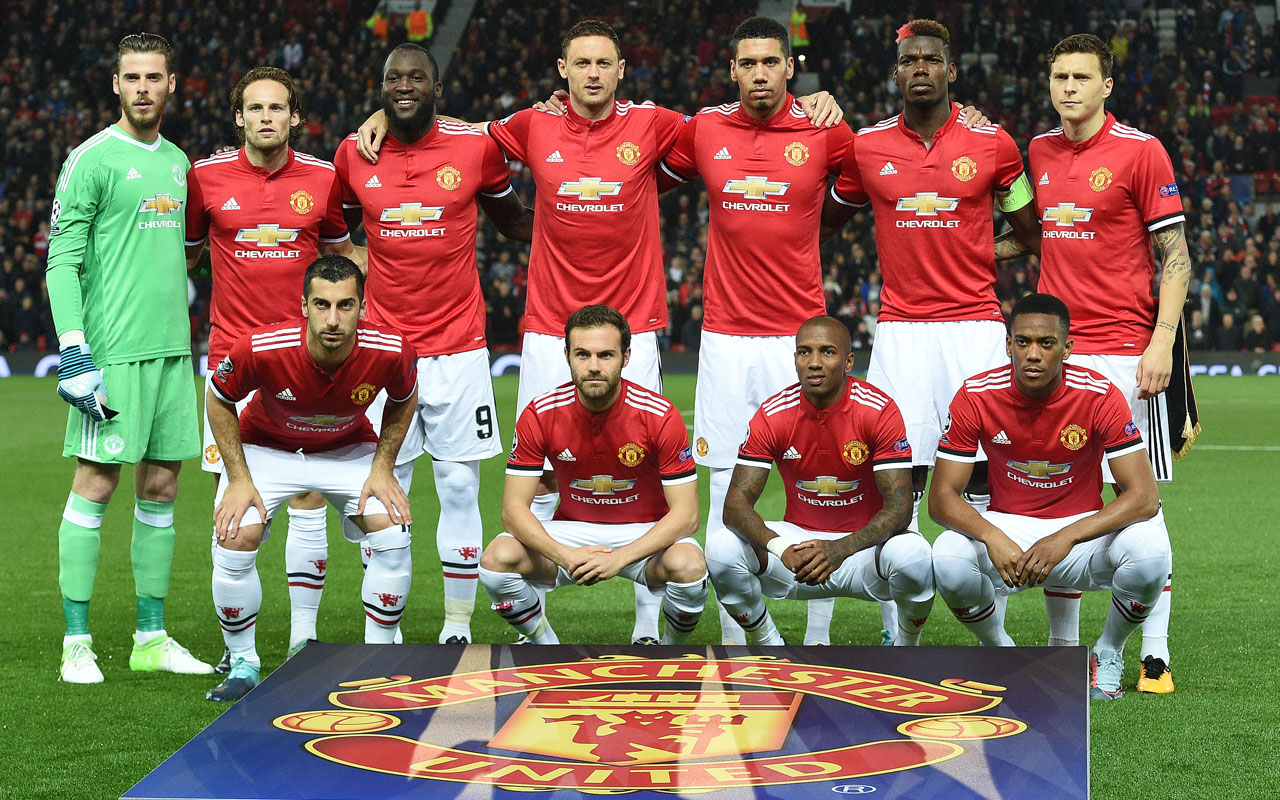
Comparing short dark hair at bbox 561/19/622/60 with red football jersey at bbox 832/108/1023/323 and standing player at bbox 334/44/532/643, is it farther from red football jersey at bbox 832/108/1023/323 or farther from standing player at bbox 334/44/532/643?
red football jersey at bbox 832/108/1023/323

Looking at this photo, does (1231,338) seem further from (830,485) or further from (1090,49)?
(830,485)

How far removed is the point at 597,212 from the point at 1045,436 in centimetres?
→ 204

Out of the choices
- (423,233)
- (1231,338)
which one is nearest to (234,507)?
(423,233)

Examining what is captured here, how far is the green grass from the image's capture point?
454 cm

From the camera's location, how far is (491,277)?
21734mm

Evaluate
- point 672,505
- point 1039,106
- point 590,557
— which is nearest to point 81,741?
point 590,557

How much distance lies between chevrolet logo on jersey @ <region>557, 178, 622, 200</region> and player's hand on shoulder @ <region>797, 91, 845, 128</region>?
86cm

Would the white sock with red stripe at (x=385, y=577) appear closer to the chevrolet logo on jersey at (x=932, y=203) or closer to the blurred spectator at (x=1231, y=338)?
the chevrolet logo on jersey at (x=932, y=203)

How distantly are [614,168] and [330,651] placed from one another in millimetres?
2330

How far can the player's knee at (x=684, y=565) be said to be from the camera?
5.38 m

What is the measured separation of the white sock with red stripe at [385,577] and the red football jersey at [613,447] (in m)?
0.51

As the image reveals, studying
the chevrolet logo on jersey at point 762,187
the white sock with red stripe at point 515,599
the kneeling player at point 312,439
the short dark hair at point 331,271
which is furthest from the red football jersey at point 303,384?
the chevrolet logo on jersey at point 762,187

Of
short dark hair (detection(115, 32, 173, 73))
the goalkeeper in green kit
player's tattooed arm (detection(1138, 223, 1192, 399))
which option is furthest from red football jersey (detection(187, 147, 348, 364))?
player's tattooed arm (detection(1138, 223, 1192, 399))

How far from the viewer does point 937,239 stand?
5918mm
